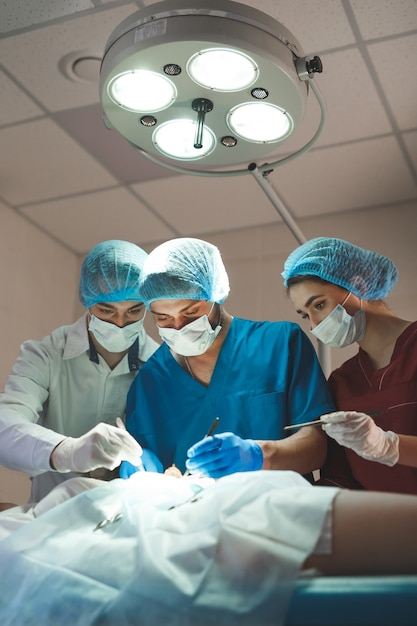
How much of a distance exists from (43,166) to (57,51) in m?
0.85

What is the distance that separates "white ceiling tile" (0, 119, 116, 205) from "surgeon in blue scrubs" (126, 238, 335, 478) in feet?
4.64

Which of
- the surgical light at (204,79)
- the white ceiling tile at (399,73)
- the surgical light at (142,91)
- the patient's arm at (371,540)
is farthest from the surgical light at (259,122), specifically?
the patient's arm at (371,540)

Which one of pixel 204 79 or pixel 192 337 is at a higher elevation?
pixel 204 79

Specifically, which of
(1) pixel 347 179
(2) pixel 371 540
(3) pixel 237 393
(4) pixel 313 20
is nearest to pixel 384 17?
(4) pixel 313 20

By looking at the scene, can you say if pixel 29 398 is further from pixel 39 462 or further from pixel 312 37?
pixel 312 37

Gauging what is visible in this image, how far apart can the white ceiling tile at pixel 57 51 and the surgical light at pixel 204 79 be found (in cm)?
80

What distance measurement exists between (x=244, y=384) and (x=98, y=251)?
0.69 metres

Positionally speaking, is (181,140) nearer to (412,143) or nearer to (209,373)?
(209,373)

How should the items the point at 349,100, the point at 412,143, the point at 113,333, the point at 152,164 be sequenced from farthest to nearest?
1. the point at 152,164
2. the point at 412,143
3. the point at 349,100
4. the point at 113,333

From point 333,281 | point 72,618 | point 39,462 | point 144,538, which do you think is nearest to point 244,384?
point 333,281

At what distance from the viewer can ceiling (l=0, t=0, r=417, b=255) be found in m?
2.58

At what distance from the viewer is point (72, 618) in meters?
1.24

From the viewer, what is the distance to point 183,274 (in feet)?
6.79

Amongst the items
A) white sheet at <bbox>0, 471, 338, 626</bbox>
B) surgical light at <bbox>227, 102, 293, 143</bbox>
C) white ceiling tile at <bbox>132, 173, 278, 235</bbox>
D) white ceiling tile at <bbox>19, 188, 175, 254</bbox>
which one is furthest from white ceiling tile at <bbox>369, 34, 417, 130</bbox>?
white sheet at <bbox>0, 471, 338, 626</bbox>
